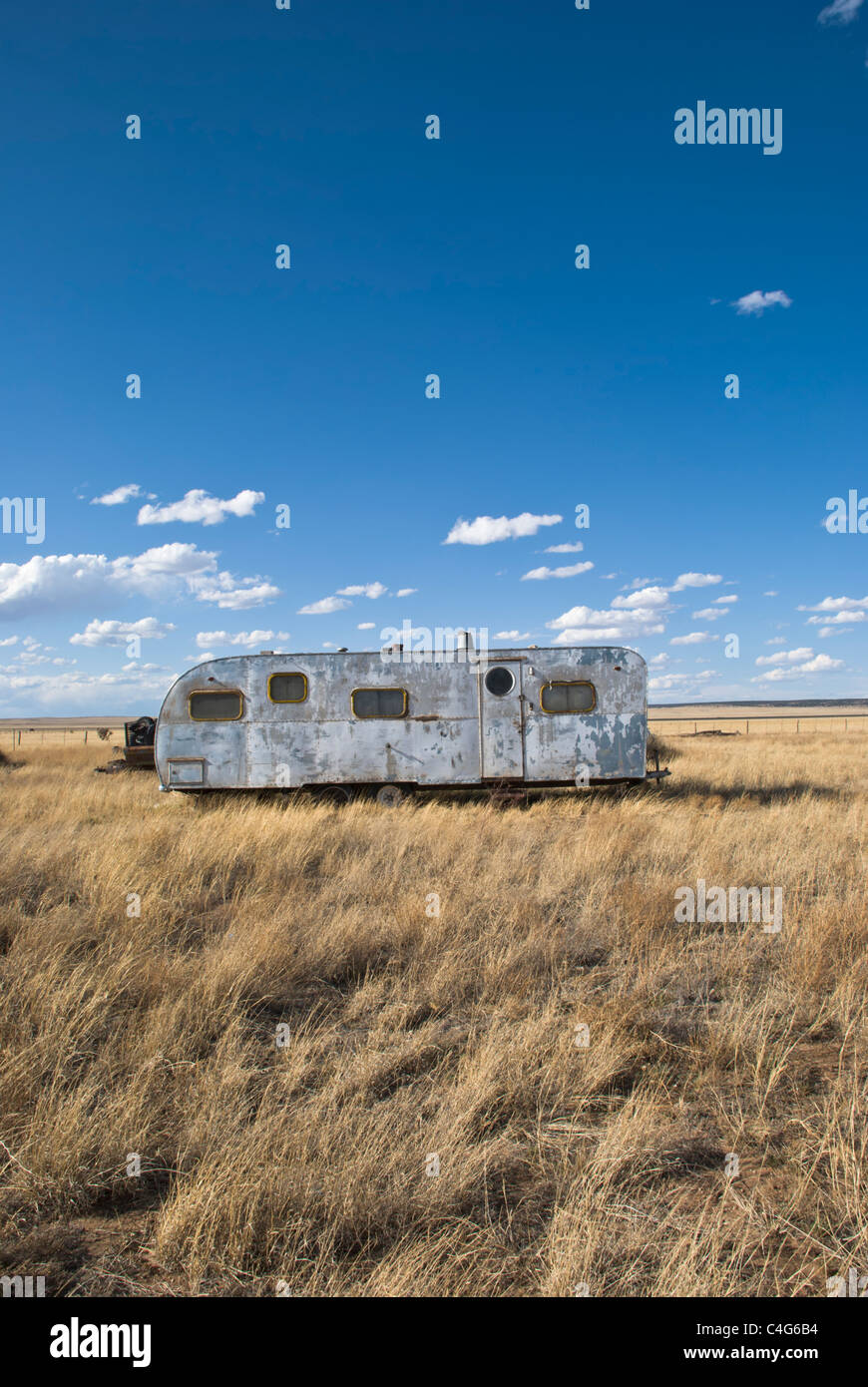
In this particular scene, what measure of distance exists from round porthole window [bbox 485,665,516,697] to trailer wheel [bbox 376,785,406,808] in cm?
233

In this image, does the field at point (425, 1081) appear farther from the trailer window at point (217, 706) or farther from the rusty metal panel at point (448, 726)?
the trailer window at point (217, 706)

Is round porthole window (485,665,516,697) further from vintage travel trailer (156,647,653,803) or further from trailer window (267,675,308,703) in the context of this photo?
trailer window (267,675,308,703)

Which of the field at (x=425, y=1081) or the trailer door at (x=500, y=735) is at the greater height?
the trailer door at (x=500, y=735)

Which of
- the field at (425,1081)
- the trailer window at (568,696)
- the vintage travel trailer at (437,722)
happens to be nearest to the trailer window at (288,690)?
Answer: the vintage travel trailer at (437,722)

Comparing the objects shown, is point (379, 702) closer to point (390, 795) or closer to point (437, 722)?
point (437, 722)

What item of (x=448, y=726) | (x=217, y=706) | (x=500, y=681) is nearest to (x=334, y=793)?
(x=448, y=726)

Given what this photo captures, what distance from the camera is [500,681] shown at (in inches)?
492

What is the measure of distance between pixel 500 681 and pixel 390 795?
2717 millimetres

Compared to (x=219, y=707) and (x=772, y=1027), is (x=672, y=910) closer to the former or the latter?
(x=772, y=1027)

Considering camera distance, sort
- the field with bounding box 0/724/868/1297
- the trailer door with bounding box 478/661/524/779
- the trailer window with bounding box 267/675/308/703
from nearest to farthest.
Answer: the field with bounding box 0/724/868/1297, the trailer door with bounding box 478/661/524/779, the trailer window with bounding box 267/675/308/703

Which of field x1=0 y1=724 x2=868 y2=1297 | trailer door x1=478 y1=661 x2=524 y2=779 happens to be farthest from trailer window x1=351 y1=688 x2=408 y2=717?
field x1=0 y1=724 x2=868 y2=1297

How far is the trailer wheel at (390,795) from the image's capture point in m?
12.5

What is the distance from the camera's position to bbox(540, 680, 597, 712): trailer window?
492 inches

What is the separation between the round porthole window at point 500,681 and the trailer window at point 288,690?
316 cm
